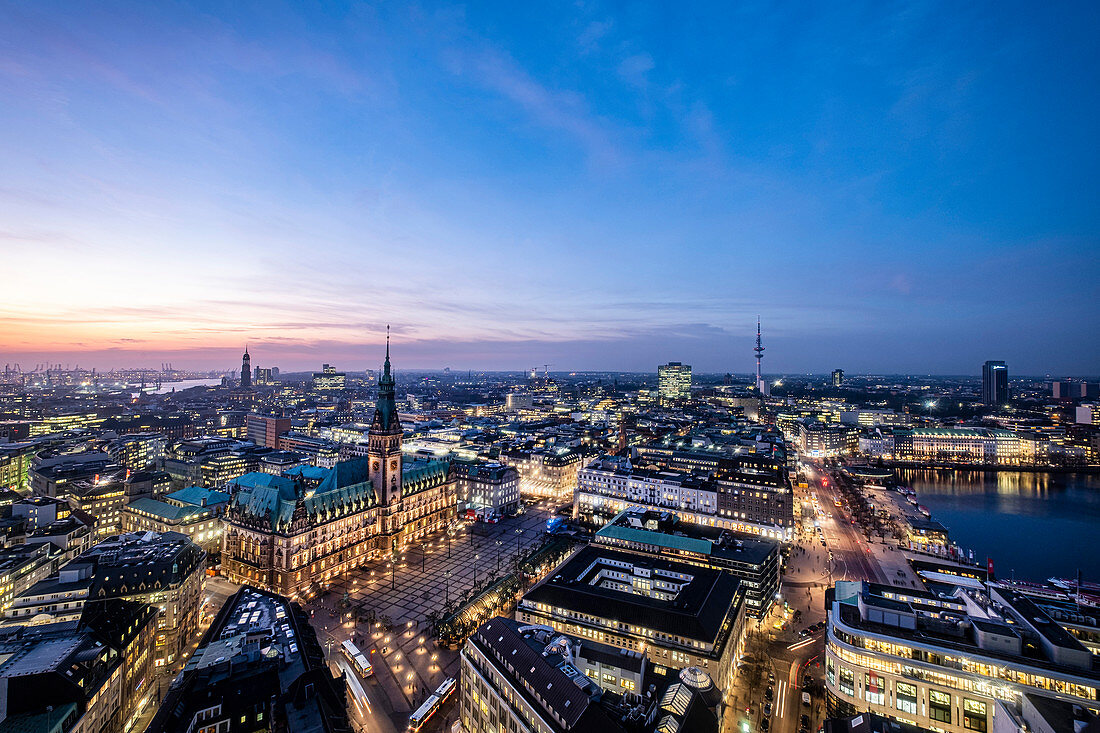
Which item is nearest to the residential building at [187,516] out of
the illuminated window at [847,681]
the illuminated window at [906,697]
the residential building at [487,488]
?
the residential building at [487,488]

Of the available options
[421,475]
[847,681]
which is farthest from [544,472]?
[847,681]

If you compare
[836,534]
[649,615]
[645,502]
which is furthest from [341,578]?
[836,534]

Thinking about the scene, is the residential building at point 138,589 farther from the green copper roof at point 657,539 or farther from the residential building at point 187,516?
the green copper roof at point 657,539

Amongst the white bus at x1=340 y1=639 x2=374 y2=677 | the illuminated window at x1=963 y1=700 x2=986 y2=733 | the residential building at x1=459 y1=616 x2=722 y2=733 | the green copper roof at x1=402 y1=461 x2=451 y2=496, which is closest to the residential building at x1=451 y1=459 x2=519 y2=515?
the green copper roof at x1=402 y1=461 x2=451 y2=496

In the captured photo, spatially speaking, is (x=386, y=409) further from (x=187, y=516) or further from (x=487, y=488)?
(x=187, y=516)

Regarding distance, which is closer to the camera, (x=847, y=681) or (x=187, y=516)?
(x=847, y=681)

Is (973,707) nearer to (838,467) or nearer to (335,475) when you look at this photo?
(335,475)

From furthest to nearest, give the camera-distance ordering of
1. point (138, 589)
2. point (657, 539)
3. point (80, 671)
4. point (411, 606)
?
point (657, 539)
point (411, 606)
point (138, 589)
point (80, 671)
